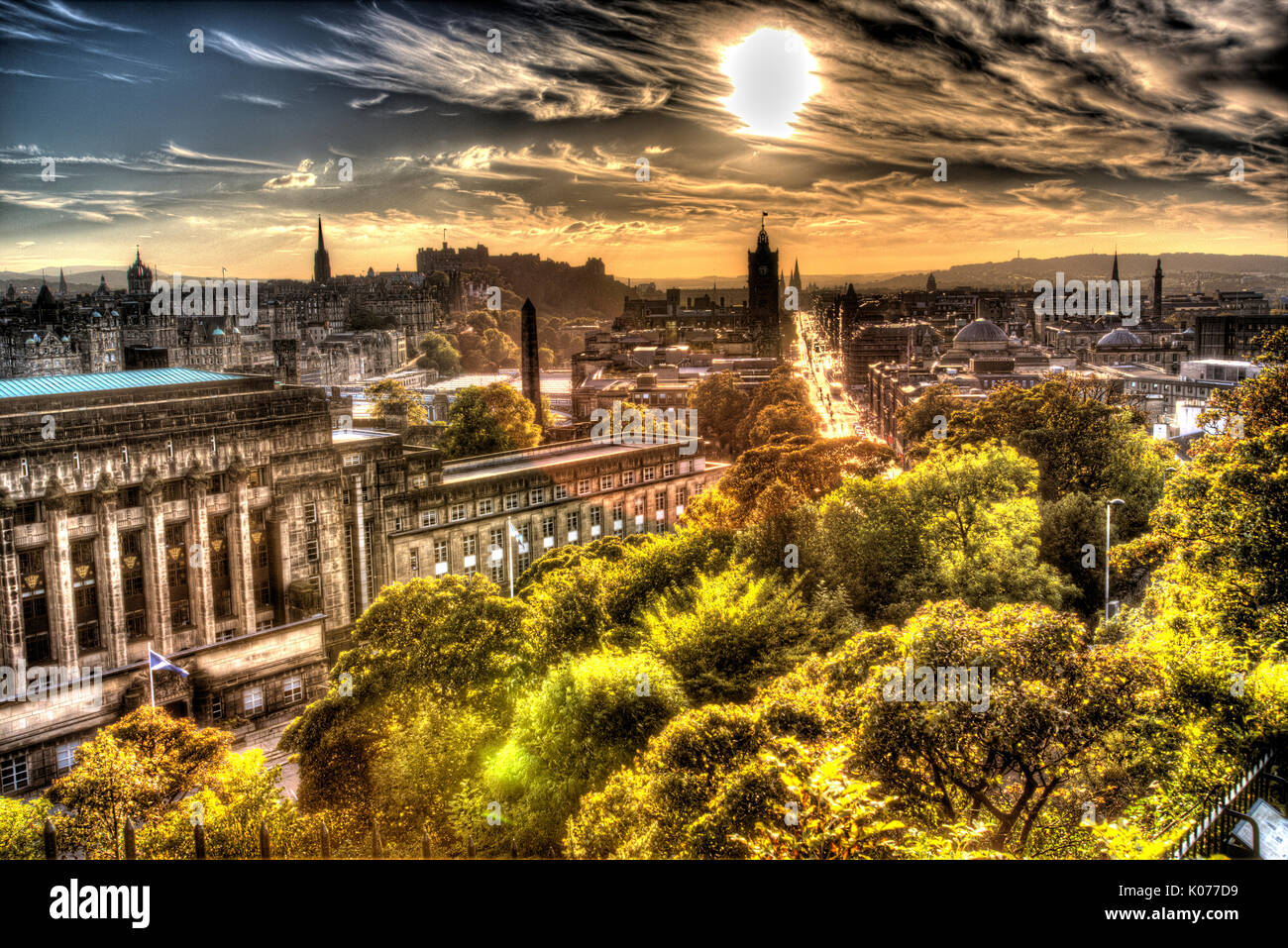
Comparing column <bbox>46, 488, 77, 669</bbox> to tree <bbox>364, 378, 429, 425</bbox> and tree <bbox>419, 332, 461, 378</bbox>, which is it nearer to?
tree <bbox>419, 332, 461, 378</bbox>

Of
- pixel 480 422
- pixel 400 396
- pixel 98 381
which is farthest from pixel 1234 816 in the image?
pixel 400 396

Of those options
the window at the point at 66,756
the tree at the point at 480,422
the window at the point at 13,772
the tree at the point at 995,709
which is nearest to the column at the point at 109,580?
the window at the point at 66,756

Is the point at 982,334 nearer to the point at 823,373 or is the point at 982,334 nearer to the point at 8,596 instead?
the point at 823,373

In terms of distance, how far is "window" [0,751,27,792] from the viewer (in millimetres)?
16594

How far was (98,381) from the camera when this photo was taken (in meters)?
→ 20.2

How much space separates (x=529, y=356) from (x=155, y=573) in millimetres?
17111

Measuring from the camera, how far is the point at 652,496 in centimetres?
3216

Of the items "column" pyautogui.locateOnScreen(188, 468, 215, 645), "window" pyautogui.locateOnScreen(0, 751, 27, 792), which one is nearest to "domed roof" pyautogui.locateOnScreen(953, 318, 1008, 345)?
"column" pyautogui.locateOnScreen(188, 468, 215, 645)

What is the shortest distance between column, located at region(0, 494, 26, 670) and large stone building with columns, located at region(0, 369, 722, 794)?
0.04 meters

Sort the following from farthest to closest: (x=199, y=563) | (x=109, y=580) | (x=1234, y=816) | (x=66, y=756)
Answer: (x=199, y=563)
(x=109, y=580)
(x=66, y=756)
(x=1234, y=816)

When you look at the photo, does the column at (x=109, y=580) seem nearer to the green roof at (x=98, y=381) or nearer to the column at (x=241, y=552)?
the green roof at (x=98, y=381)

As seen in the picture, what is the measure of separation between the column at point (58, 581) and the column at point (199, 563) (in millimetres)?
2324
